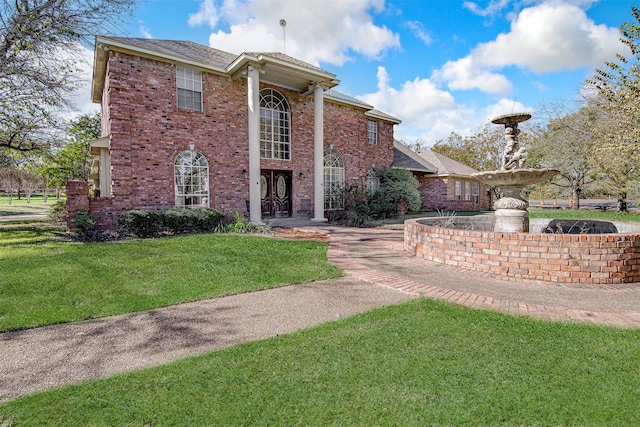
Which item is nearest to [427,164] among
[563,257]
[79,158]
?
[563,257]

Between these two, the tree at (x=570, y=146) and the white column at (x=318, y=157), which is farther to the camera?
the tree at (x=570, y=146)

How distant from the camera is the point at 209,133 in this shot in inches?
509

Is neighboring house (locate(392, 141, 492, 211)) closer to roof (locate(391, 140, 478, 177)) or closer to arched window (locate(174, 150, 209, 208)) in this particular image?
roof (locate(391, 140, 478, 177))

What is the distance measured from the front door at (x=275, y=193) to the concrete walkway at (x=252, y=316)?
31.9ft

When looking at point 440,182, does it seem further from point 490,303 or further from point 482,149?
point 490,303

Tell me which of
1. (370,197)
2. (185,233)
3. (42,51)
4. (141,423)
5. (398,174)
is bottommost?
(141,423)

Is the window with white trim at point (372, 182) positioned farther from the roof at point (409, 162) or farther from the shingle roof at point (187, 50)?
the shingle roof at point (187, 50)

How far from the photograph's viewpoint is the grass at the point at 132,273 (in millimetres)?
4391

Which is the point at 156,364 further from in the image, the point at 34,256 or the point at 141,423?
the point at 34,256

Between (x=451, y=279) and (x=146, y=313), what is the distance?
4617 mm

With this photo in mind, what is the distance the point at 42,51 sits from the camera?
10812mm

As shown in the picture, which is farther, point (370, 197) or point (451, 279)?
point (370, 197)

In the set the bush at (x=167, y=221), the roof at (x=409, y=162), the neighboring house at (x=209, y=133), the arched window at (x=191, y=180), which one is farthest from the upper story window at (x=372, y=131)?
the bush at (x=167, y=221)

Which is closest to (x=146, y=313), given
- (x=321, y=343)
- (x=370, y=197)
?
(x=321, y=343)
